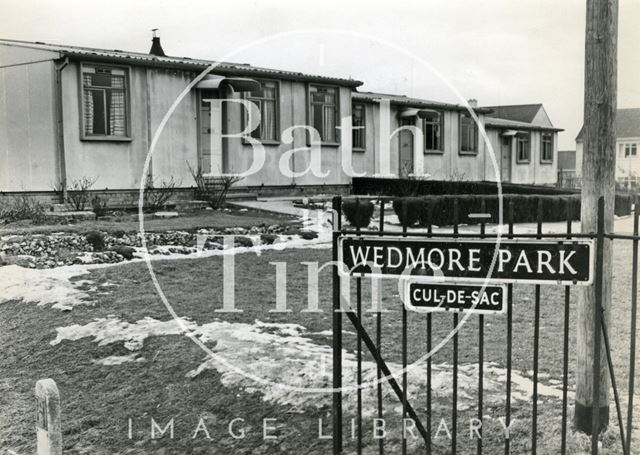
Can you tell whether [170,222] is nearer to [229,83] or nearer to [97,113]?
[97,113]

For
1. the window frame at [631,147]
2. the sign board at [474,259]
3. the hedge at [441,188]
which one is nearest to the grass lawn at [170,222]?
the hedge at [441,188]

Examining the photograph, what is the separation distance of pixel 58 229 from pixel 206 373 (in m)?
7.68

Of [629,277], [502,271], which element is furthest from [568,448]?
[629,277]

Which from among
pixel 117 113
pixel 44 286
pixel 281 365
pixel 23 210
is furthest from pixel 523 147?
pixel 281 365

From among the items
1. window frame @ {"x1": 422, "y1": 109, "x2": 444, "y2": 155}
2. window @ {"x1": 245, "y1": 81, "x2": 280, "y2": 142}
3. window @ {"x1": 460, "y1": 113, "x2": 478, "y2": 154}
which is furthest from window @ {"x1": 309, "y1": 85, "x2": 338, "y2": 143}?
window @ {"x1": 460, "y1": 113, "x2": 478, "y2": 154}

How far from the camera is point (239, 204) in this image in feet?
60.6

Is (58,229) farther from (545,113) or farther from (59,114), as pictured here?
(545,113)

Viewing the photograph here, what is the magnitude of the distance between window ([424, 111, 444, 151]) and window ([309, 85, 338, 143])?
6.45 m

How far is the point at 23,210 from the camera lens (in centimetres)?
1460

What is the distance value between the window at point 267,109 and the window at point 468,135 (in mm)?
11592

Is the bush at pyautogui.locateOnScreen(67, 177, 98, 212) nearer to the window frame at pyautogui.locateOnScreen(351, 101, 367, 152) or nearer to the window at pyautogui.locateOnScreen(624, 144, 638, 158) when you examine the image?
the window frame at pyautogui.locateOnScreen(351, 101, 367, 152)

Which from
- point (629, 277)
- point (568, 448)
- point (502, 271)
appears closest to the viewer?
point (502, 271)

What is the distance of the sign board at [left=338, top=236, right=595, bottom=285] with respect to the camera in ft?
12.1

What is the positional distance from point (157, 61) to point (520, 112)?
43.9m
